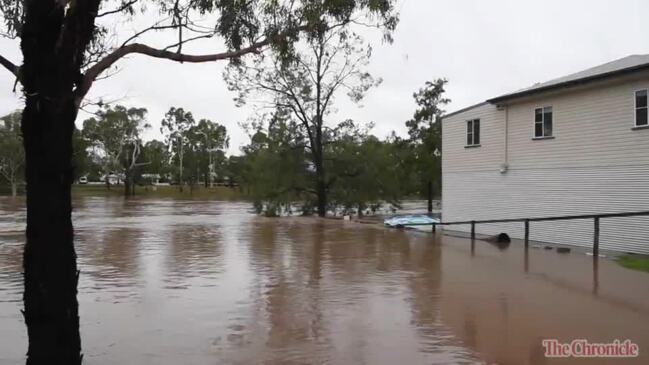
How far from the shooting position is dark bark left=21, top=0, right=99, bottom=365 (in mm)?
4641

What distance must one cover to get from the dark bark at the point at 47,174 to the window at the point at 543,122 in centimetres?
2127

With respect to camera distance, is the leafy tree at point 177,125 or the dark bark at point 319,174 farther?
the leafy tree at point 177,125

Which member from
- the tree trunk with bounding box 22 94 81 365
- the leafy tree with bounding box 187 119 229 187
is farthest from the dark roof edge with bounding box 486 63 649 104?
the leafy tree with bounding box 187 119 229 187

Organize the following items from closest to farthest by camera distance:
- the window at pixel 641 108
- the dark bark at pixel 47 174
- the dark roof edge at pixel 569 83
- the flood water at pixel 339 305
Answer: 1. the dark bark at pixel 47 174
2. the flood water at pixel 339 305
3. the dark roof edge at pixel 569 83
4. the window at pixel 641 108

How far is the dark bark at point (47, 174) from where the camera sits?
464 cm

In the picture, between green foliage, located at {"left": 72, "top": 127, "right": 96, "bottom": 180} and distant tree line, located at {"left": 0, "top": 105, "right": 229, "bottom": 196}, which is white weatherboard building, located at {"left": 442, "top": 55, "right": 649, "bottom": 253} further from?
distant tree line, located at {"left": 0, "top": 105, "right": 229, "bottom": 196}

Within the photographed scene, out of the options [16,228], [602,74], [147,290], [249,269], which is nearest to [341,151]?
[16,228]

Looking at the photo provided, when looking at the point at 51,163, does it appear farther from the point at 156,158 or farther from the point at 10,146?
the point at 156,158

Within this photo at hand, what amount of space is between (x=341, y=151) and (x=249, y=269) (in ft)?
106

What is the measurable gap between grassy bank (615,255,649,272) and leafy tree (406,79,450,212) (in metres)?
31.7

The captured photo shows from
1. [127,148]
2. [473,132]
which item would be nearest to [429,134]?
[473,132]

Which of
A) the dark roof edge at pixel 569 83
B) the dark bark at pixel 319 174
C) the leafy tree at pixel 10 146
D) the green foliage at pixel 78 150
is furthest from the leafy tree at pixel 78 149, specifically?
the dark roof edge at pixel 569 83

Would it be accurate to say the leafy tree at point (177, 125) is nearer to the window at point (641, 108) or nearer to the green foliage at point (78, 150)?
the green foliage at point (78, 150)

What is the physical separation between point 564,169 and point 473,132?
18.6ft
